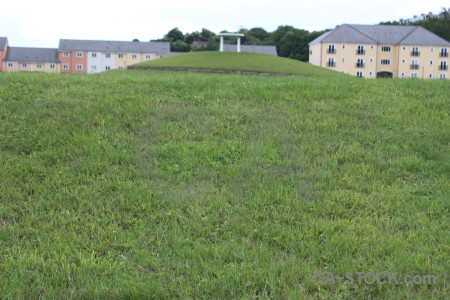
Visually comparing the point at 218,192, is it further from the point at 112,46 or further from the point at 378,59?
the point at 112,46

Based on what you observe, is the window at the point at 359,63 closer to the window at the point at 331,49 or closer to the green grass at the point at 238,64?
the window at the point at 331,49

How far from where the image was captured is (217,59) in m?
24.8

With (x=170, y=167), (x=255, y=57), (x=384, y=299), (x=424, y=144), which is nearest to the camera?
(x=384, y=299)

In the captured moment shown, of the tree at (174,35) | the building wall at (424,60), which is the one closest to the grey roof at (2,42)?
the tree at (174,35)

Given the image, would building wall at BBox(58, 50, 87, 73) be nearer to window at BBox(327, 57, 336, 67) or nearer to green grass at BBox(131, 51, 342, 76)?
window at BBox(327, 57, 336, 67)

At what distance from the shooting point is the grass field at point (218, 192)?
11.4 feet

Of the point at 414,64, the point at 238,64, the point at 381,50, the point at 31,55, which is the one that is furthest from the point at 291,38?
the point at 238,64

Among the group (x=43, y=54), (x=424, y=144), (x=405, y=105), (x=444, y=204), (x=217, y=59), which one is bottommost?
(x=444, y=204)

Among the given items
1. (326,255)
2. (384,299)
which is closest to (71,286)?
(326,255)

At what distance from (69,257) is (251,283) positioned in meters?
1.66

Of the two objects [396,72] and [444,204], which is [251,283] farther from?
[396,72]

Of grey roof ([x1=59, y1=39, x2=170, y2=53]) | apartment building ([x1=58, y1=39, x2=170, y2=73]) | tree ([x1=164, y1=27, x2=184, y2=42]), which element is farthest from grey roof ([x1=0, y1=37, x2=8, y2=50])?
tree ([x1=164, y1=27, x2=184, y2=42])

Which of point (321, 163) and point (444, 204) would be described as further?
point (321, 163)

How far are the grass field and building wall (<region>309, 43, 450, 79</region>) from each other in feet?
179
